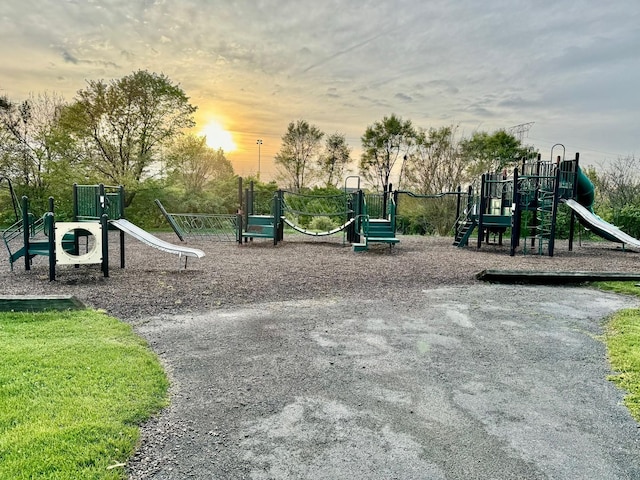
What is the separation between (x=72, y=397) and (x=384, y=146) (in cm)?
2206

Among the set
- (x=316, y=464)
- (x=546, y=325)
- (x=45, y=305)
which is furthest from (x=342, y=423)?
(x=45, y=305)

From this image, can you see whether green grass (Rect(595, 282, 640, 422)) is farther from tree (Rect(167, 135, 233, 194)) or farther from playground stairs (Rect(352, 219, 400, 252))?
tree (Rect(167, 135, 233, 194))

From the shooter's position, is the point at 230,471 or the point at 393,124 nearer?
the point at 230,471

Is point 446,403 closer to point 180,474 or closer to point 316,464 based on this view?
point 316,464

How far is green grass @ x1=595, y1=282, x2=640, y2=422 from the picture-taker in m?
2.81

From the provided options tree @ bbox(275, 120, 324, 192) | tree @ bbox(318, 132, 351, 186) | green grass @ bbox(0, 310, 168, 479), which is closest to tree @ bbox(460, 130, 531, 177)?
tree @ bbox(318, 132, 351, 186)

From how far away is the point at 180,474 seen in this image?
1894 mm

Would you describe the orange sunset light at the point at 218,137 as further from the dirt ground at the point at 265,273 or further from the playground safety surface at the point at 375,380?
the playground safety surface at the point at 375,380

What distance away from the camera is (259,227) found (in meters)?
13.0

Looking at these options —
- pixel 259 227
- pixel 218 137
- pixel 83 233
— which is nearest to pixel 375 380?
pixel 83 233

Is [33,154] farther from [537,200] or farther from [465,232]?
[537,200]

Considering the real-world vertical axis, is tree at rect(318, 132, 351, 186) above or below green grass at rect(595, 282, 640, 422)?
above

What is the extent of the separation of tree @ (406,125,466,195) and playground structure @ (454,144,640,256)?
5647mm

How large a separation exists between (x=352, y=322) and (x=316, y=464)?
254cm
